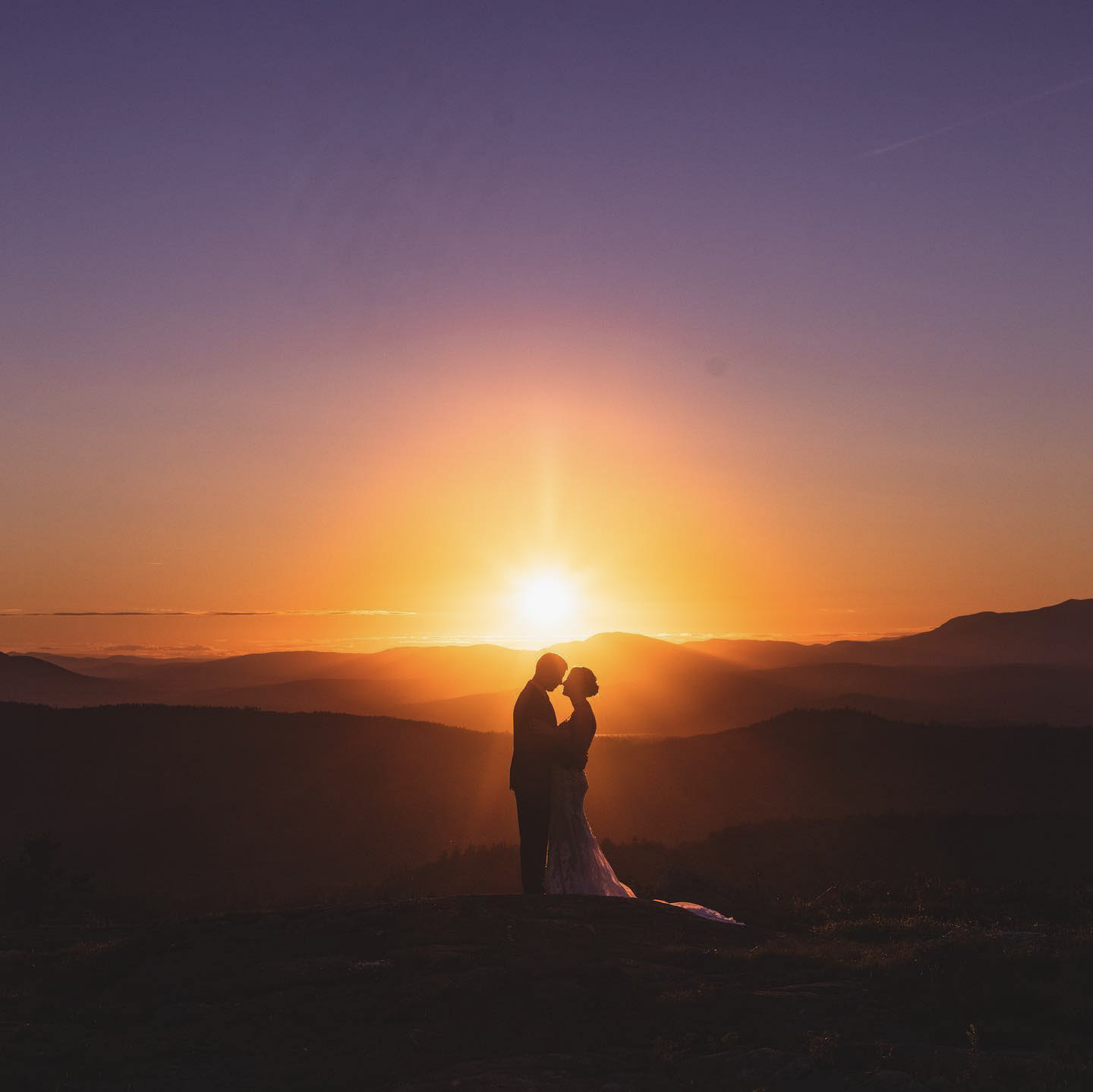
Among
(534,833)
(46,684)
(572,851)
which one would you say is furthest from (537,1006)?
(46,684)

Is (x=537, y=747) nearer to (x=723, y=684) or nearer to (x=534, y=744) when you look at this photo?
(x=534, y=744)

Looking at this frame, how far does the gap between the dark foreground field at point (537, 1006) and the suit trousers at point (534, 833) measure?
1437mm

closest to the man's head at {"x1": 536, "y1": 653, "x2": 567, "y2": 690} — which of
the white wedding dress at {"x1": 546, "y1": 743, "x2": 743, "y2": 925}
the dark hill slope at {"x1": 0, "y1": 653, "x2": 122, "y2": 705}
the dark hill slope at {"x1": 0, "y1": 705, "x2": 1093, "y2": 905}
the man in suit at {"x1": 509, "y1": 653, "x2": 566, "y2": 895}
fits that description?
the man in suit at {"x1": 509, "y1": 653, "x2": 566, "y2": 895}

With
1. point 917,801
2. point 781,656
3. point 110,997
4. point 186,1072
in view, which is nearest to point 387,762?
point 917,801

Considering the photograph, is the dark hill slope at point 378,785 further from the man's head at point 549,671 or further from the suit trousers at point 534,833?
the man's head at point 549,671

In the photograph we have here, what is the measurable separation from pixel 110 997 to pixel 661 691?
76.3 metres

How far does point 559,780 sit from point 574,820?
0.53 meters

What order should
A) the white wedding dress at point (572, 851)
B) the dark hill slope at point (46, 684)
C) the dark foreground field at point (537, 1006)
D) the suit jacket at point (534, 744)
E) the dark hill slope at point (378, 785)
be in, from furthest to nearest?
the dark hill slope at point (46, 684) → the dark hill slope at point (378, 785) → the suit jacket at point (534, 744) → the white wedding dress at point (572, 851) → the dark foreground field at point (537, 1006)

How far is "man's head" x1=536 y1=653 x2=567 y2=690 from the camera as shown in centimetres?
1216

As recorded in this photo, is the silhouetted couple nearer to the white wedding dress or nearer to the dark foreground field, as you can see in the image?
the white wedding dress

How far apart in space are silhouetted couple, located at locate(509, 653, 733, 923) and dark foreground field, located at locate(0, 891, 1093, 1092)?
1089mm

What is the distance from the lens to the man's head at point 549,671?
479 inches

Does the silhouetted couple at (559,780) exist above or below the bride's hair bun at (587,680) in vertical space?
below

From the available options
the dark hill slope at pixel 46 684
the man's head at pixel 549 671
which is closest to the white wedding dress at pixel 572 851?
the man's head at pixel 549 671
